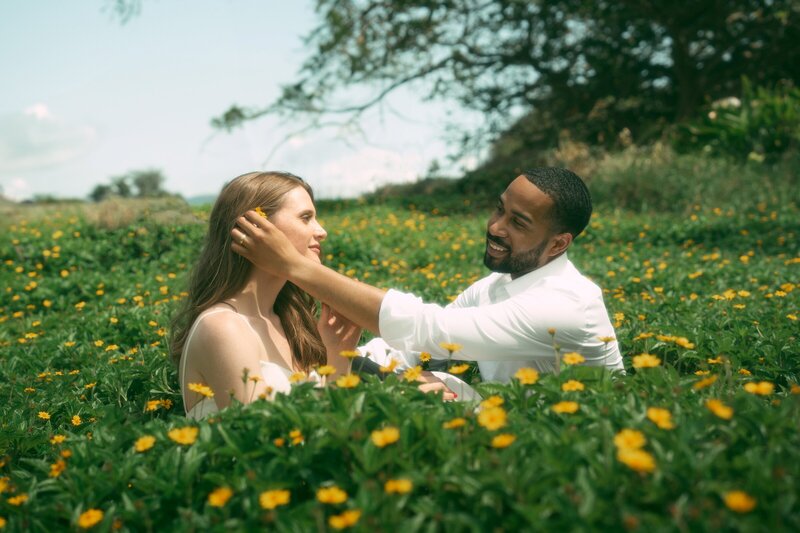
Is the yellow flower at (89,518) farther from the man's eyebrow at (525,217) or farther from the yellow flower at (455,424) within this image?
the man's eyebrow at (525,217)

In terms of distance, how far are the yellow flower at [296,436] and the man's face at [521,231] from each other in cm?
145

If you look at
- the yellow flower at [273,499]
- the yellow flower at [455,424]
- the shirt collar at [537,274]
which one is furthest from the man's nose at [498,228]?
the yellow flower at [273,499]

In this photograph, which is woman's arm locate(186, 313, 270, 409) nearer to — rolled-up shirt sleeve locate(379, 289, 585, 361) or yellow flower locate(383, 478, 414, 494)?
rolled-up shirt sleeve locate(379, 289, 585, 361)

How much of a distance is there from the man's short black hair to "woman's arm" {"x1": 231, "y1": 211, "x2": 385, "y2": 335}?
85 cm

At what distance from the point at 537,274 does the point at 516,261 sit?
0.37 ft

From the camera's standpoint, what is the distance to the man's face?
285 cm

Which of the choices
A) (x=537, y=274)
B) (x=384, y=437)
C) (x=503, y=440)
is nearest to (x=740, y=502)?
(x=503, y=440)

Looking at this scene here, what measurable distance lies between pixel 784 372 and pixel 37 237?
8513 mm

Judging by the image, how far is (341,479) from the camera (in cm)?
166

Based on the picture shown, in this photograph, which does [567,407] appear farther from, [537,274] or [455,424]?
[537,274]

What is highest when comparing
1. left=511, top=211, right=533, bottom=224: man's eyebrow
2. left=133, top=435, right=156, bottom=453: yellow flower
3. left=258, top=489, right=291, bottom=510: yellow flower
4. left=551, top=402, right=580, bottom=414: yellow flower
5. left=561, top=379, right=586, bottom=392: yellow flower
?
left=511, top=211, right=533, bottom=224: man's eyebrow

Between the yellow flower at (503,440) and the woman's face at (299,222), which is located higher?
the woman's face at (299,222)

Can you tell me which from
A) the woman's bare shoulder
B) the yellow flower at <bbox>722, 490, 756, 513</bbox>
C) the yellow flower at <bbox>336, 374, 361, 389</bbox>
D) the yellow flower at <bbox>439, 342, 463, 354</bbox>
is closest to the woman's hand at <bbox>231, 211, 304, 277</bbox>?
the woman's bare shoulder

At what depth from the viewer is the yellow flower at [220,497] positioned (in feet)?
5.15
